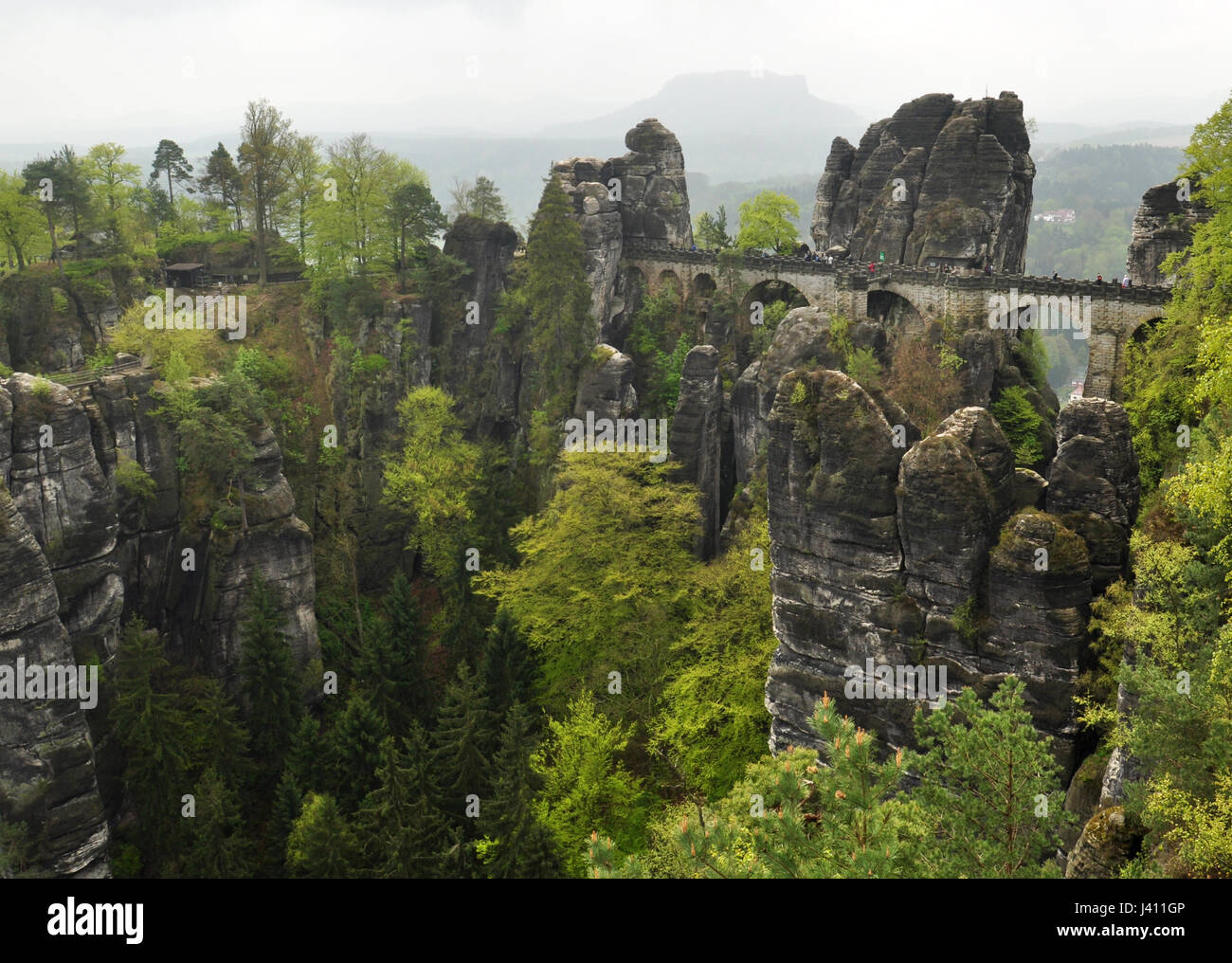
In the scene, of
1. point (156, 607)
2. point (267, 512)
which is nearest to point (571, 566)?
point (267, 512)

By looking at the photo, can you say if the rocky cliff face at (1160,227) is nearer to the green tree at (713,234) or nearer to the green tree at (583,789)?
the green tree at (713,234)

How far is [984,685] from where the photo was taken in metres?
26.0

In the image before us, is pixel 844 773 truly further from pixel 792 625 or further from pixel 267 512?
pixel 267 512

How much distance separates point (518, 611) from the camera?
39.8m

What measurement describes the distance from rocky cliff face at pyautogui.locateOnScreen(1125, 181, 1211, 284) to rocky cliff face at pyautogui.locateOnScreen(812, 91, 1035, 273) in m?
7.03

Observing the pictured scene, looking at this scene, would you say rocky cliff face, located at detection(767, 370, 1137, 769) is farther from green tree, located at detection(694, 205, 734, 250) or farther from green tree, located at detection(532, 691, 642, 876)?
green tree, located at detection(694, 205, 734, 250)

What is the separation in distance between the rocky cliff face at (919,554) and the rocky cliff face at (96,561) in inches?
1026

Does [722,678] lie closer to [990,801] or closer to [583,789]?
[583,789]

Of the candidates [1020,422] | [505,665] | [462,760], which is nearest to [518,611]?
[505,665]

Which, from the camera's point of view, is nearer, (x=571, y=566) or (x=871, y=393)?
(x=871, y=393)

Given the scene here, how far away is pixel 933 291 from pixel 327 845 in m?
37.2

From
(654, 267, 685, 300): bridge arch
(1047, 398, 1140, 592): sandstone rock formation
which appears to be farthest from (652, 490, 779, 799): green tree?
(654, 267, 685, 300): bridge arch

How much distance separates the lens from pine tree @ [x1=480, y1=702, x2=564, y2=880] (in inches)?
1190

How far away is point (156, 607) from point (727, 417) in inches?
1123
